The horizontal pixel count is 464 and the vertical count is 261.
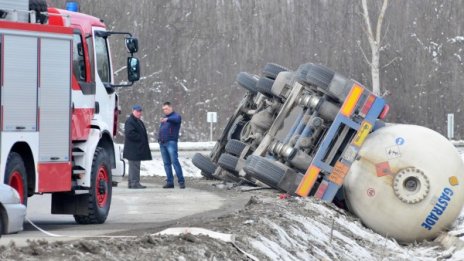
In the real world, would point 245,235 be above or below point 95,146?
above

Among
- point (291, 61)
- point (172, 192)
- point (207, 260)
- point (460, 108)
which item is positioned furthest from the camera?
point (291, 61)

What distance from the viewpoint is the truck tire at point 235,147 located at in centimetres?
2428

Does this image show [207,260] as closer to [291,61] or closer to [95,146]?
[95,146]

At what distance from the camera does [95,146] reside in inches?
697

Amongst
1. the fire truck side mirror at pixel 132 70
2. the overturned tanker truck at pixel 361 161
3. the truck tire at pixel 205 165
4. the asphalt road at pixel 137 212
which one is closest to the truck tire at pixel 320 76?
the overturned tanker truck at pixel 361 161

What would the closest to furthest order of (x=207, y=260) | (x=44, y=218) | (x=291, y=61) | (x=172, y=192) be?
(x=207, y=260) < (x=44, y=218) < (x=172, y=192) < (x=291, y=61)

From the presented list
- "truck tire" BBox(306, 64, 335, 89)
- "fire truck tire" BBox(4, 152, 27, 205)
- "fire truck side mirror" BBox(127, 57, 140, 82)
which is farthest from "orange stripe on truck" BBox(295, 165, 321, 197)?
"fire truck tire" BBox(4, 152, 27, 205)

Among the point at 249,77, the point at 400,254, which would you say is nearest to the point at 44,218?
the point at 400,254

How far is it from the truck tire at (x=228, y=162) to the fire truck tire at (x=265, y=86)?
4.11 ft

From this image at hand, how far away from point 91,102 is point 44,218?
6.75ft

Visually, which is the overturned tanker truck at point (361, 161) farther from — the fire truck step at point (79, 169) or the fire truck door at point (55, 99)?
the fire truck door at point (55, 99)

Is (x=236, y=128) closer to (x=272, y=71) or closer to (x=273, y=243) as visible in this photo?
(x=272, y=71)

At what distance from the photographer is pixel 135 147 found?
26375mm

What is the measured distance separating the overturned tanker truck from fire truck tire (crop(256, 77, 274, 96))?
299 centimetres
